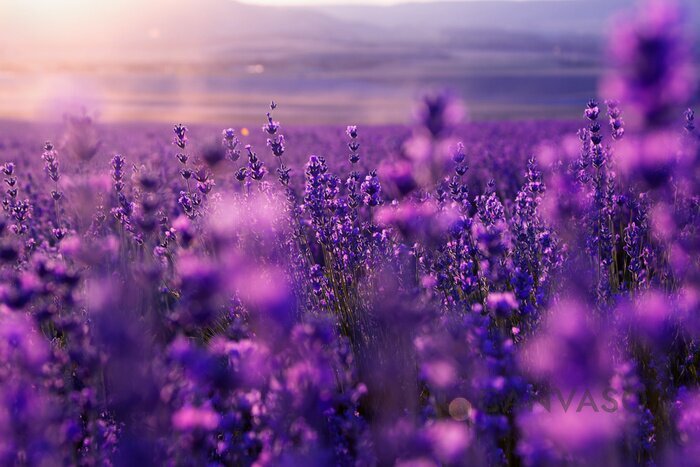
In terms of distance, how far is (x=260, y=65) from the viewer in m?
75.9

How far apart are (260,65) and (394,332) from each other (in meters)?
76.4

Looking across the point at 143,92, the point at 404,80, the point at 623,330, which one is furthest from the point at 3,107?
the point at 623,330

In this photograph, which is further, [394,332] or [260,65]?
[260,65]

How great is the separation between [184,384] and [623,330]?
1.45 metres

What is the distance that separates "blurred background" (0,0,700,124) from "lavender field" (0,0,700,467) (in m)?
0.41

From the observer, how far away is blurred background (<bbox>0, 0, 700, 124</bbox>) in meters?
25.8

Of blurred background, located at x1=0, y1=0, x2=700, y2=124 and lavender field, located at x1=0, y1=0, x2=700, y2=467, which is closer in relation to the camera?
lavender field, located at x1=0, y1=0, x2=700, y2=467

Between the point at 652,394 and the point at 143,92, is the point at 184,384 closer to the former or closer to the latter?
the point at 652,394

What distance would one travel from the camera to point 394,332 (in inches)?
90.6

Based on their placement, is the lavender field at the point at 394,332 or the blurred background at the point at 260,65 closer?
the lavender field at the point at 394,332

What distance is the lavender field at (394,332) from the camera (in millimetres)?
1438

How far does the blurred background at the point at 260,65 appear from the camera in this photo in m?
25.8

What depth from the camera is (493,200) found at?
3.41m

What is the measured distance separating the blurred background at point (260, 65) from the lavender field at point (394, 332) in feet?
1.34
